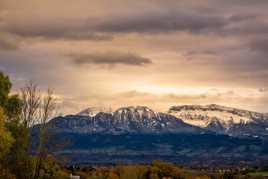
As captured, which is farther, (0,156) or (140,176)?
(140,176)

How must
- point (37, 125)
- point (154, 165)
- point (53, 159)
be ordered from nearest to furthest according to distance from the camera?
point (37, 125) → point (53, 159) → point (154, 165)

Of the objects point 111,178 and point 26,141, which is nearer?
Answer: point 26,141

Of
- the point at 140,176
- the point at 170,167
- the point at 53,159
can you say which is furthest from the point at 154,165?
the point at 53,159

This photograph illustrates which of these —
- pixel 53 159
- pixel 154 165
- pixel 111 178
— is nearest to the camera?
pixel 53 159

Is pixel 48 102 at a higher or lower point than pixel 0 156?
higher

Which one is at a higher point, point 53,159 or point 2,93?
point 2,93

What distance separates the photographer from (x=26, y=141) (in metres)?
65.1

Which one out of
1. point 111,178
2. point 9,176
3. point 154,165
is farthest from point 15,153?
point 154,165

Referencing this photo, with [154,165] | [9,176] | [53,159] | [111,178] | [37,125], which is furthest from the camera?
[154,165]

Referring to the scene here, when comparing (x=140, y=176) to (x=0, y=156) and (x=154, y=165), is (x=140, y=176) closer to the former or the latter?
(x=154, y=165)

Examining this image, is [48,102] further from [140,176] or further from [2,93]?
[140,176]

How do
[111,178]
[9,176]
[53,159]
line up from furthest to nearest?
[111,178], [53,159], [9,176]

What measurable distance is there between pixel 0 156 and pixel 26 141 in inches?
128

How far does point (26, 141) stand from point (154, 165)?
119797mm
